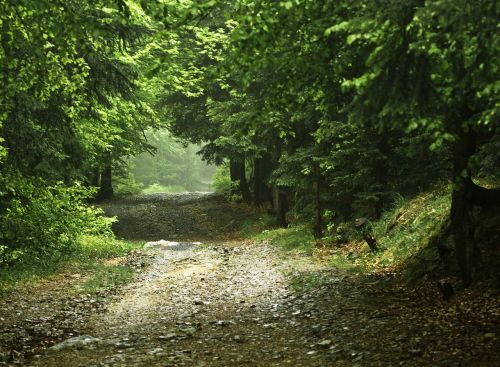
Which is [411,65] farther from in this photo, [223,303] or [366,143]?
[366,143]

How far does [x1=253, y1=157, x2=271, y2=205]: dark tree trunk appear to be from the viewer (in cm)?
2752

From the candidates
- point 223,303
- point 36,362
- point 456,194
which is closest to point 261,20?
point 456,194

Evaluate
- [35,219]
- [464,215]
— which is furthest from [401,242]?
[35,219]

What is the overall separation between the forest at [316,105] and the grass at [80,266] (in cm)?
25

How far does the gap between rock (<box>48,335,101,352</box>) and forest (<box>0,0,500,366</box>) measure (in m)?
4.23

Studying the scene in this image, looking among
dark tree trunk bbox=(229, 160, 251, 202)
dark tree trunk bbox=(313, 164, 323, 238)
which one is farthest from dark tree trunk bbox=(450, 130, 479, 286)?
dark tree trunk bbox=(229, 160, 251, 202)

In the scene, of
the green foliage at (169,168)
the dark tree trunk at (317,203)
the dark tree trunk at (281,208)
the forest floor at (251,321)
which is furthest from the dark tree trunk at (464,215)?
the green foliage at (169,168)

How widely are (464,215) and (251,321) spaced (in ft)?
13.1

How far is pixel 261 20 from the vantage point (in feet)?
18.8

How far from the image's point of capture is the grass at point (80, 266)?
11.9m

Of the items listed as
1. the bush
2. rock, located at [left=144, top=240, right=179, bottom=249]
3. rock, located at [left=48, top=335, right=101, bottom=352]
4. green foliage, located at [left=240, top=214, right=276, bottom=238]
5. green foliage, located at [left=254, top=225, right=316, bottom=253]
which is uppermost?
the bush

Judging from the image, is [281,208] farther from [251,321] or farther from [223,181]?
[223,181]

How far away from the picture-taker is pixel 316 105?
906 cm

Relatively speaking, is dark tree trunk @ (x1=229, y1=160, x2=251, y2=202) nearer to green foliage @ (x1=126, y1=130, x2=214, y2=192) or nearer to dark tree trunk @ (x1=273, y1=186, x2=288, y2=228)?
dark tree trunk @ (x1=273, y1=186, x2=288, y2=228)
